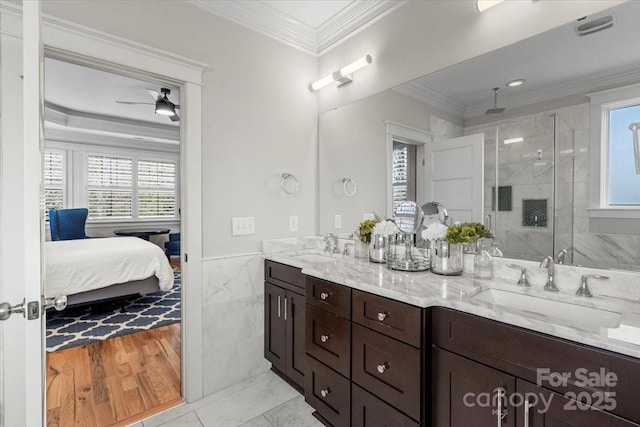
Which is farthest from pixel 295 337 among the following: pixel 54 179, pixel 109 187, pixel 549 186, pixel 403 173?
pixel 54 179

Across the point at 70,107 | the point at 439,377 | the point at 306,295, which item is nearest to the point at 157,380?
the point at 306,295

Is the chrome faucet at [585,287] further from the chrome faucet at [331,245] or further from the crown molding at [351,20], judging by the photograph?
the crown molding at [351,20]

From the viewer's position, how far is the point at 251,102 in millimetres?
2285

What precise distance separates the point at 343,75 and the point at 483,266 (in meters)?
1.66

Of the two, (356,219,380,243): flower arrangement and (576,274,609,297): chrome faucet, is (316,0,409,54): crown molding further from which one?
(576,274,609,297): chrome faucet

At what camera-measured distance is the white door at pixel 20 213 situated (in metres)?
0.88

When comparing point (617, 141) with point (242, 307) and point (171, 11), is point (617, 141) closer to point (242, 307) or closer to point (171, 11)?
point (242, 307)

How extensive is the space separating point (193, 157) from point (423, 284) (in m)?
1.59

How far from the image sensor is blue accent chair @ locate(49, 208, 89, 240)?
192 inches

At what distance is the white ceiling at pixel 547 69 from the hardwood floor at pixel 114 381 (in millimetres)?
2624

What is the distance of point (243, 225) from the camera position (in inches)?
88.7

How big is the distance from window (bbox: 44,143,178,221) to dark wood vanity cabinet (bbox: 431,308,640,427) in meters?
6.69

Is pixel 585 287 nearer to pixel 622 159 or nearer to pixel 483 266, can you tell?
pixel 483 266

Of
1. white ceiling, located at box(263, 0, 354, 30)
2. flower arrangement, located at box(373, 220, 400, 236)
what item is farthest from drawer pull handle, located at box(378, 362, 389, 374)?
white ceiling, located at box(263, 0, 354, 30)
